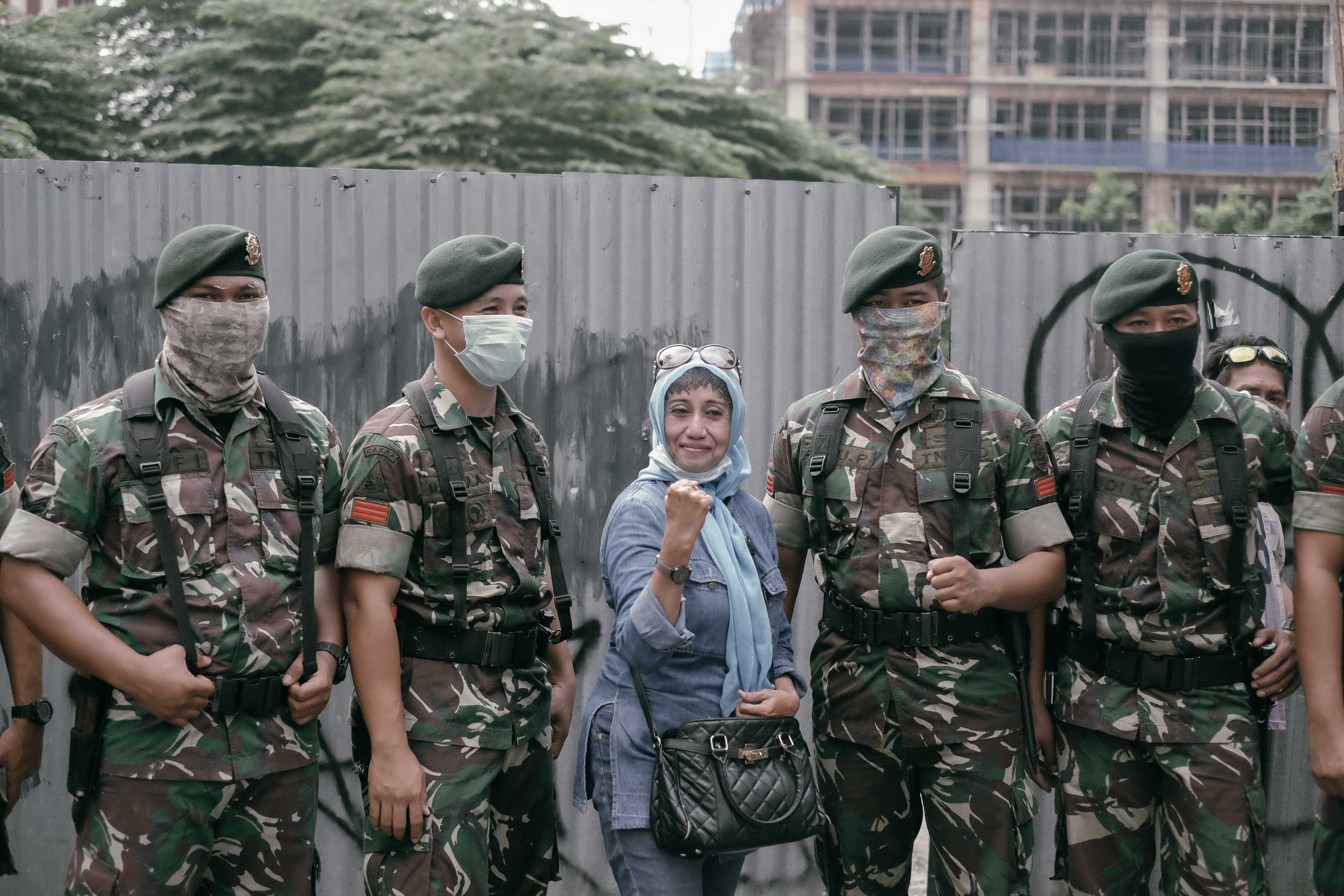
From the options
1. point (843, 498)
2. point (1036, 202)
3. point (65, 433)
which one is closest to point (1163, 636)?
point (843, 498)

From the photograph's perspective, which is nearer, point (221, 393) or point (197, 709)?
point (197, 709)

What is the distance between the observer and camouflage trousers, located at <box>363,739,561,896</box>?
2904mm

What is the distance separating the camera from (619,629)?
290cm

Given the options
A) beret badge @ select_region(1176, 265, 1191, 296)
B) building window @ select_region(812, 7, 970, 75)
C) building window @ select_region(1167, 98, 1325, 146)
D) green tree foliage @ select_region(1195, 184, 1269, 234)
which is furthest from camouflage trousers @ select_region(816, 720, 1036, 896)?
building window @ select_region(1167, 98, 1325, 146)

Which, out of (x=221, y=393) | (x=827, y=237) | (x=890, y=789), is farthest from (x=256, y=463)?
(x=827, y=237)

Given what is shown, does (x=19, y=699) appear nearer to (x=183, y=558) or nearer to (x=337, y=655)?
(x=183, y=558)

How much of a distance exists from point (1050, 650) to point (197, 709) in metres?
2.51

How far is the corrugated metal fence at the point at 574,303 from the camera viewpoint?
14.4ft

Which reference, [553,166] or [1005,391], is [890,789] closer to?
[1005,391]

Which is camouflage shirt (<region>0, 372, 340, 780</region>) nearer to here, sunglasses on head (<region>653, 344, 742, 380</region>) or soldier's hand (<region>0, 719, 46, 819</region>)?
soldier's hand (<region>0, 719, 46, 819</region>)

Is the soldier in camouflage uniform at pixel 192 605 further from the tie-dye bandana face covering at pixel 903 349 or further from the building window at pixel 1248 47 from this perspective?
the building window at pixel 1248 47

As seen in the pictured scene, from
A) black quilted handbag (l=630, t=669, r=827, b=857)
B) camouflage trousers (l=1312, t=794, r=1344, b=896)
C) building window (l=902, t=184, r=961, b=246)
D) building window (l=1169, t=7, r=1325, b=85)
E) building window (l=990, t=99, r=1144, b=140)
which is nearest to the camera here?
black quilted handbag (l=630, t=669, r=827, b=857)

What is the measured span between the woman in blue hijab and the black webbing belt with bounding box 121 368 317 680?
0.78 meters

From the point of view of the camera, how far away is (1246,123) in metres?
46.3
